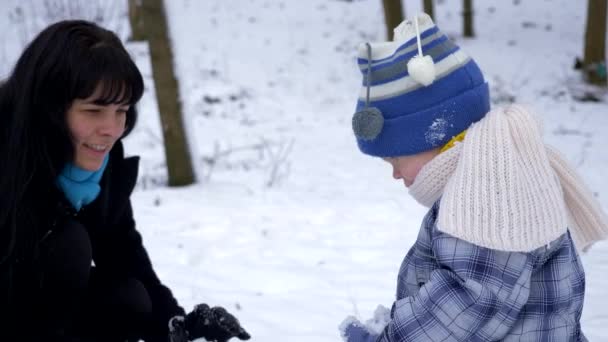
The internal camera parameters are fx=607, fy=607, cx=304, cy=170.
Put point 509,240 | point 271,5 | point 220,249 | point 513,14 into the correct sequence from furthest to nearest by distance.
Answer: point 271,5
point 513,14
point 220,249
point 509,240

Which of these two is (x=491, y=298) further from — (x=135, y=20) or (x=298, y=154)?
(x=135, y=20)

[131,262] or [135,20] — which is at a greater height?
[135,20]

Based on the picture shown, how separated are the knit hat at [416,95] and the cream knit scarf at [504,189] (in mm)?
96

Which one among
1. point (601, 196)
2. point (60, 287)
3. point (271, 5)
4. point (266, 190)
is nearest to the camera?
point (60, 287)

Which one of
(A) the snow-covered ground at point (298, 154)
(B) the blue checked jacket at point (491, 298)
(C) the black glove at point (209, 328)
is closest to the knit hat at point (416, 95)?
(B) the blue checked jacket at point (491, 298)

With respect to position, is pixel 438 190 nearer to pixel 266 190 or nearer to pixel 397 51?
pixel 397 51

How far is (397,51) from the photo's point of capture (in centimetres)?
162

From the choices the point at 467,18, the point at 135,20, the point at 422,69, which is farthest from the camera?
the point at 467,18

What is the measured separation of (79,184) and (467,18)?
10693mm

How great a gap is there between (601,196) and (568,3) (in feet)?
33.4

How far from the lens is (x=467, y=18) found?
453 inches

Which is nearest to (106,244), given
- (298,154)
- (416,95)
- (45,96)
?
(45,96)

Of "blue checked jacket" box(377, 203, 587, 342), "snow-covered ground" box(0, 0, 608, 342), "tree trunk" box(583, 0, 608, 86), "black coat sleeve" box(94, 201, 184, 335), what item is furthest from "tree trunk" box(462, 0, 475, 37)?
"blue checked jacket" box(377, 203, 587, 342)

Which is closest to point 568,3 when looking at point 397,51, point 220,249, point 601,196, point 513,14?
point 513,14
